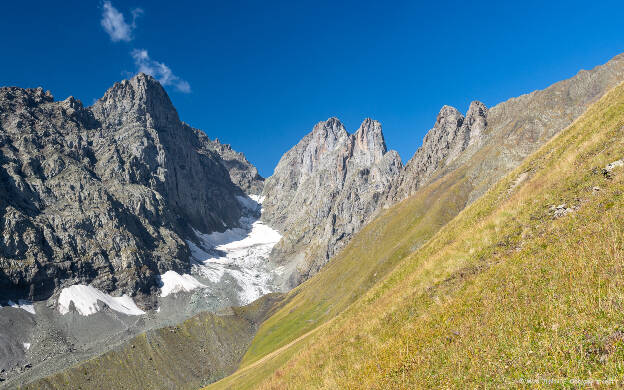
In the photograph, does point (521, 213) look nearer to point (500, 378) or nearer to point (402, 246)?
point (500, 378)

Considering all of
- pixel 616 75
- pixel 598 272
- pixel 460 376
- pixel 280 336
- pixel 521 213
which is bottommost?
pixel 280 336

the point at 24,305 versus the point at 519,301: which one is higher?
the point at 24,305

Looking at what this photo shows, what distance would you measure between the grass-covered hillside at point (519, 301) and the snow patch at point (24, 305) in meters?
238

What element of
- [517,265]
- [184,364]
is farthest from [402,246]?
[184,364]

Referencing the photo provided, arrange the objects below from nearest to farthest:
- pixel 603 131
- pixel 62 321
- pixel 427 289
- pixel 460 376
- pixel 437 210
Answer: pixel 460 376
pixel 427 289
pixel 603 131
pixel 437 210
pixel 62 321

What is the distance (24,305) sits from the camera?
193 m

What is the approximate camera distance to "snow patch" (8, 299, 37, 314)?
188m

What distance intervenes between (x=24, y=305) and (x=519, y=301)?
25822 cm

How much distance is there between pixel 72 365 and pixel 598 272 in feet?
591

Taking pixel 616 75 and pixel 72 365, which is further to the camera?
pixel 616 75

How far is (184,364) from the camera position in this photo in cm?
14762

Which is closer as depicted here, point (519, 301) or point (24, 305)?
point (519, 301)

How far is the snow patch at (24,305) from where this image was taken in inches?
7416

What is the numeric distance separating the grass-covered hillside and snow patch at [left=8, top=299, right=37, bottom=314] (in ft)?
779
